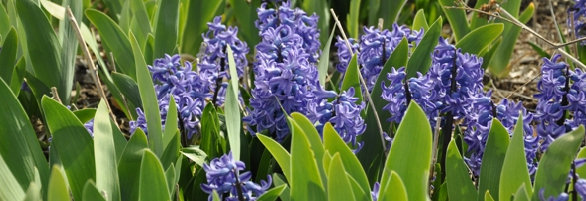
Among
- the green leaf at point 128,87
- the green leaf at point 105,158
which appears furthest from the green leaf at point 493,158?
the green leaf at point 128,87

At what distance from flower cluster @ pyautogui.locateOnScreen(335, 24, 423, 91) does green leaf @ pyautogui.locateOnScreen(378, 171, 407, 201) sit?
66 cm

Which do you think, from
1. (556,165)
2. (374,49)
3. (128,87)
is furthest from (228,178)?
(128,87)

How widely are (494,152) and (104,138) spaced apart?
73 centimetres

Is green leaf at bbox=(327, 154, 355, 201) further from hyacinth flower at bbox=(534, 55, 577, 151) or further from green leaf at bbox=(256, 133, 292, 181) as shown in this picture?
hyacinth flower at bbox=(534, 55, 577, 151)

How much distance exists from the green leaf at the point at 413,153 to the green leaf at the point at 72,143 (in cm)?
61

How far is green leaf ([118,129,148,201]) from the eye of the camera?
1705 millimetres

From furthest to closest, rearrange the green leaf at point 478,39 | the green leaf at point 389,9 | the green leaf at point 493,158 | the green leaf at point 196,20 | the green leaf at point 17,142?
1. the green leaf at point 389,9
2. the green leaf at point 196,20
3. the green leaf at point 478,39
4. the green leaf at point 17,142
5. the green leaf at point 493,158

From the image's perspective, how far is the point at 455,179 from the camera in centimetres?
165

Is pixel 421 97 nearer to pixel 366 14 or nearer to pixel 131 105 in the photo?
pixel 131 105

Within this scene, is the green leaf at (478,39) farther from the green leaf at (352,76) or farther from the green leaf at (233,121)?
the green leaf at (233,121)

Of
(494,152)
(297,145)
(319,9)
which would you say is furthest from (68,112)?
(319,9)

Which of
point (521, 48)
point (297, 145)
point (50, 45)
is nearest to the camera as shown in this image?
point (297, 145)

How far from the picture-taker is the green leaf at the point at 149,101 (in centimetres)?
174

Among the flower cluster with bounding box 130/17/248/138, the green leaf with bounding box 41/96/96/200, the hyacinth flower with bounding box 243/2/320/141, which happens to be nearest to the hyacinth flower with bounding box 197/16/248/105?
the flower cluster with bounding box 130/17/248/138
